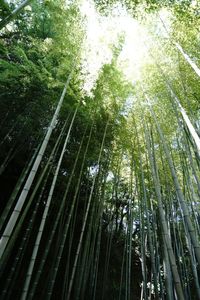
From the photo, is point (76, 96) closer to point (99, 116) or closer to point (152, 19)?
point (99, 116)

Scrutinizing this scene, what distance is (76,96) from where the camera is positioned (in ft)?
14.8

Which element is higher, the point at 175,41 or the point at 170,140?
the point at 175,41

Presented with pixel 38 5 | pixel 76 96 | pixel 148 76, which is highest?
pixel 38 5

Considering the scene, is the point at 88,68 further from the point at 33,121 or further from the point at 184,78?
the point at 184,78

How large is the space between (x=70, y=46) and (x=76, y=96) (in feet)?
3.16

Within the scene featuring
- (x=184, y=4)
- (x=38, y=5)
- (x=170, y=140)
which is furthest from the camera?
(x=38, y=5)

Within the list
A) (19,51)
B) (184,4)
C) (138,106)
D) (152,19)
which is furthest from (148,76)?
(19,51)

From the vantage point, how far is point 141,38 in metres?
4.85

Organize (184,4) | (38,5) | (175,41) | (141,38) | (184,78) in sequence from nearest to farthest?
(184,4), (175,41), (184,78), (141,38), (38,5)

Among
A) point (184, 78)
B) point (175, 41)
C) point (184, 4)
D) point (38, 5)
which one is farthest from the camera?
point (38, 5)

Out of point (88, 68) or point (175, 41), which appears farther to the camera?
point (88, 68)

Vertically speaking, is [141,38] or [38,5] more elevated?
[38,5]

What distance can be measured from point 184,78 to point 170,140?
144 cm

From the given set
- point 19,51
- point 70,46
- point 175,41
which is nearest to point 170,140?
point 175,41
